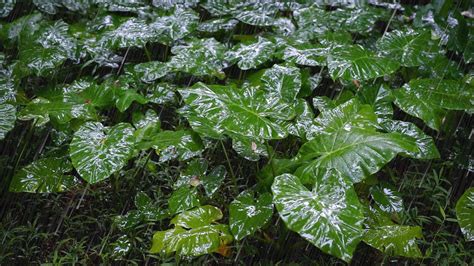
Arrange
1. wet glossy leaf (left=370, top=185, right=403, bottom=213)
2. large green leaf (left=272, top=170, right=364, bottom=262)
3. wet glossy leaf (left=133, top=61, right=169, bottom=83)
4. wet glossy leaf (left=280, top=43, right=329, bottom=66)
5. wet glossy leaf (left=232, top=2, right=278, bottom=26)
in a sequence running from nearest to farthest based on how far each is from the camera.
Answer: large green leaf (left=272, top=170, right=364, bottom=262), wet glossy leaf (left=370, top=185, right=403, bottom=213), wet glossy leaf (left=280, top=43, right=329, bottom=66), wet glossy leaf (left=133, top=61, right=169, bottom=83), wet glossy leaf (left=232, top=2, right=278, bottom=26)

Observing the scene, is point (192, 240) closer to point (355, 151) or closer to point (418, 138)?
point (355, 151)

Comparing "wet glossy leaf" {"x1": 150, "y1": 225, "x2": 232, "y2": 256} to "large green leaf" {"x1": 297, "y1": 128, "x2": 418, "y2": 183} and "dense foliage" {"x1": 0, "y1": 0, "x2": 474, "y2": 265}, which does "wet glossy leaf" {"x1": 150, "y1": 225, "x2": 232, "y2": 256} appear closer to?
"dense foliage" {"x1": 0, "y1": 0, "x2": 474, "y2": 265}

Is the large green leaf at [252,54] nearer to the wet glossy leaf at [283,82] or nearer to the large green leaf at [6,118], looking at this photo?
the wet glossy leaf at [283,82]

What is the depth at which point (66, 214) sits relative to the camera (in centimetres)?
240

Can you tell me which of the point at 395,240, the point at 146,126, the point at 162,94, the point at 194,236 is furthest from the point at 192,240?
the point at 162,94

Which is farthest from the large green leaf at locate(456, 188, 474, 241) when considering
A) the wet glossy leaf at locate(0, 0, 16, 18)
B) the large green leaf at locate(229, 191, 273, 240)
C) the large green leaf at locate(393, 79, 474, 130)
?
the wet glossy leaf at locate(0, 0, 16, 18)

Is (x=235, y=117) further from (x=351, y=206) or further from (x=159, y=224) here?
(x=159, y=224)

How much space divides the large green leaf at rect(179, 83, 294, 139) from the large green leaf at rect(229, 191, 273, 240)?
26cm

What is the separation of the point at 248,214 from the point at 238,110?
0.37 m

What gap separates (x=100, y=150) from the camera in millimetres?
2020

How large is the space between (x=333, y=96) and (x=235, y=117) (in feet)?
4.34

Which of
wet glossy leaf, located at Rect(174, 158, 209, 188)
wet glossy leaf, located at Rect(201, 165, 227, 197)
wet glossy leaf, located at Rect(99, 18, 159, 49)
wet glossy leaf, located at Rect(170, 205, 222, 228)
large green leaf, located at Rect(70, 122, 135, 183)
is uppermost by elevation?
wet glossy leaf, located at Rect(99, 18, 159, 49)

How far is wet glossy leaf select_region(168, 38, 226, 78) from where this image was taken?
8.48 feet

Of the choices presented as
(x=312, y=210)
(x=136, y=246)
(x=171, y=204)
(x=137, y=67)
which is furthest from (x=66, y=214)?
(x=312, y=210)
